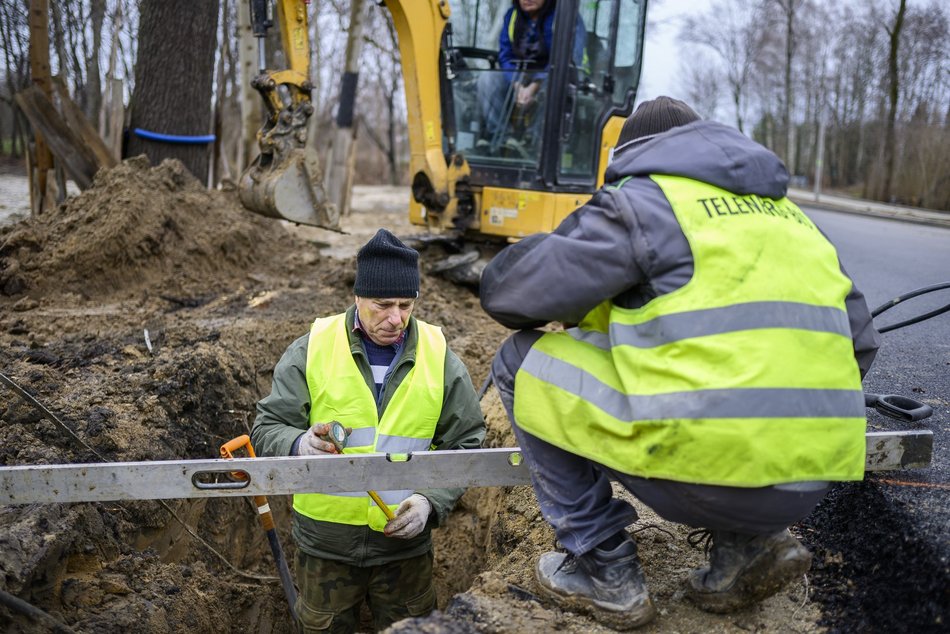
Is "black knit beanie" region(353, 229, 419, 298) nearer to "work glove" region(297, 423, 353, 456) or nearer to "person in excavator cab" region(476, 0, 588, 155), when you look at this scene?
"work glove" region(297, 423, 353, 456)

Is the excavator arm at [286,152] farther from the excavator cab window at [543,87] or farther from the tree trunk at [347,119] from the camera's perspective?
the tree trunk at [347,119]

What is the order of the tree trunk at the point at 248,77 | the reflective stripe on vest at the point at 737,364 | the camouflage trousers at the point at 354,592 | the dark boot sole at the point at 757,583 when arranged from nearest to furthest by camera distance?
the reflective stripe on vest at the point at 737,364, the dark boot sole at the point at 757,583, the camouflage trousers at the point at 354,592, the tree trunk at the point at 248,77

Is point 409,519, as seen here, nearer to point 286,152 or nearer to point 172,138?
point 286,152

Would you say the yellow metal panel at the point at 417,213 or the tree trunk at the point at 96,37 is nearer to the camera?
the yellow metal panel at the point at 417,213

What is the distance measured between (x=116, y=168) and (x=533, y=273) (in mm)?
6834

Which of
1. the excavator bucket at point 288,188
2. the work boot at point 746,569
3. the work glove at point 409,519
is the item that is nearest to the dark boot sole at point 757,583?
the work boot at point 746,569

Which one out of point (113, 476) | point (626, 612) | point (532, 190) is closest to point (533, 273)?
point (626, 612)

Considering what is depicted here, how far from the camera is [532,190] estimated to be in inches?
316

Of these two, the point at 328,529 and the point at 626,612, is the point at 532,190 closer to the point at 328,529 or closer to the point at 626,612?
the point at 328,529

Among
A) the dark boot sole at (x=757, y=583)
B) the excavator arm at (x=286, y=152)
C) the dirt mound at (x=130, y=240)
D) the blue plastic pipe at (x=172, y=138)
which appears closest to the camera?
the dark boot sole at (x=757, y=583)

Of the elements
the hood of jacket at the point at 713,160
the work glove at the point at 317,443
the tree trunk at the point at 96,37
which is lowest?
the work glove at the point at 317,443

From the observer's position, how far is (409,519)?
315 cm

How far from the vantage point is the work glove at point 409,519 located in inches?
123

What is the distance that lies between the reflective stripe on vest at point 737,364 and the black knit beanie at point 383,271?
1.11 metres
